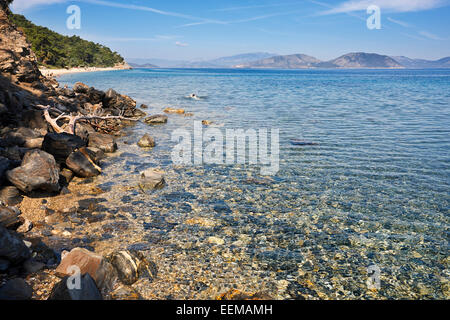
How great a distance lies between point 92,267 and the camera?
18.6 ft

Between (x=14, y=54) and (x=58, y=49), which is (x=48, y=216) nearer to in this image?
(x=14, y=54)

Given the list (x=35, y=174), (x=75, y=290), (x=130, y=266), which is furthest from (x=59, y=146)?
(x=75, y=290)

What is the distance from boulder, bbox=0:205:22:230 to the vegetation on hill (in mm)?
64478

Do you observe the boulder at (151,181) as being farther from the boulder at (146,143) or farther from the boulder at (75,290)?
the boulder at (75,290)

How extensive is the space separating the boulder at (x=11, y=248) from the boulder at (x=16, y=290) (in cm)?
63

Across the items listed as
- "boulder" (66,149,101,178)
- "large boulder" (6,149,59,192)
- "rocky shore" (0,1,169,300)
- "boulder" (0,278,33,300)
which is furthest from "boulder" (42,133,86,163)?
"boulder" (0,278,33,300)

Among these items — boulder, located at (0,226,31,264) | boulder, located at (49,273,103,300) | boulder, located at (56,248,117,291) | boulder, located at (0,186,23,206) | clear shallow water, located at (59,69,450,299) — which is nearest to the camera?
boulder, located at (49,273,103,300)

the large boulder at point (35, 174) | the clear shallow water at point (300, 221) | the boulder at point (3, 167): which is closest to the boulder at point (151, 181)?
the clear shallow water at point (300, 221)

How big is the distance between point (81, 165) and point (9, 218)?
4.26 m

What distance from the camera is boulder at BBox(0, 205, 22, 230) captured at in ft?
23.4

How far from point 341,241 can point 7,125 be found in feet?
51.6

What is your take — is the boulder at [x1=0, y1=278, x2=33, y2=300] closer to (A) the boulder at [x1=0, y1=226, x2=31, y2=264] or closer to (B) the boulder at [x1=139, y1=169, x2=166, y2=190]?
(A) the boulder at [x1=0, y1=226, x2=31, y2=264]

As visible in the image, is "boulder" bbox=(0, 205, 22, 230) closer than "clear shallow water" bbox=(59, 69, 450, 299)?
No
